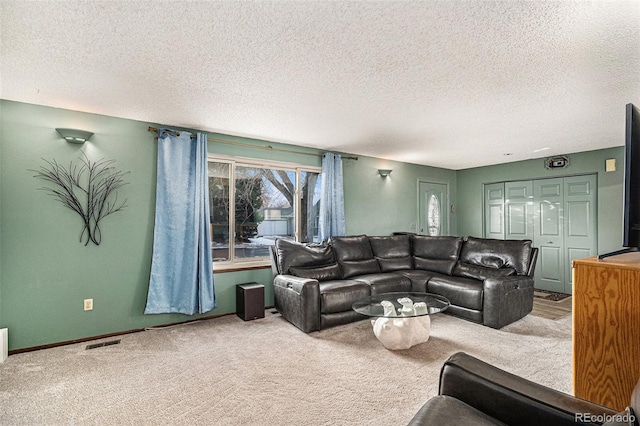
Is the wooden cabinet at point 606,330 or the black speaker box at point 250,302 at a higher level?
the wooden cabinet at point 606,330

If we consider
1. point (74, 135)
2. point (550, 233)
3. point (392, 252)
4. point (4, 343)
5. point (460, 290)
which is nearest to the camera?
point (4, 343)

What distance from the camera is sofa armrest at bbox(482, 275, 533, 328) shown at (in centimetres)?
343

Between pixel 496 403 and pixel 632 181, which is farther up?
pixel 632 181

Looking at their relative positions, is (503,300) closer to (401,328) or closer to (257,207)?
(401,328)

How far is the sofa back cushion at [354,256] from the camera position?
14.1 ft

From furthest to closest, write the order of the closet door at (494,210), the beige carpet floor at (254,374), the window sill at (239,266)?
the closet door at (494,210) → the window sill at (239,266) → the beige carpet floor at (254,374)

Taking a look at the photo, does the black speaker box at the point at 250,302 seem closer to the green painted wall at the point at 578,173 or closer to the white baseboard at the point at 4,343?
the white baseboard at the point at 4,343

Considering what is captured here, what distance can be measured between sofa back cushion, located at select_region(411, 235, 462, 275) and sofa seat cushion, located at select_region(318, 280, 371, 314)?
4.61 ft

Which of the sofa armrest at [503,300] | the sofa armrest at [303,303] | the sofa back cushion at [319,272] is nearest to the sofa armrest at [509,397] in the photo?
the sofa armrest at [303,303]

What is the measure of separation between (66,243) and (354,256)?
340 cm

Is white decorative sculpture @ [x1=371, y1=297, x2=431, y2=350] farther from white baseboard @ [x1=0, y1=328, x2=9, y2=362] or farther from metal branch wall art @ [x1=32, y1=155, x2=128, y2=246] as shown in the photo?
white baseboard @ [x1=0, y1=328, x2=9, y2=362]

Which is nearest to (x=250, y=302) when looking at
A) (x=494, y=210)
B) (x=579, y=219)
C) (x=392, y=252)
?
→ (x=392, y=252)

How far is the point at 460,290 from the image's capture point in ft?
12.4

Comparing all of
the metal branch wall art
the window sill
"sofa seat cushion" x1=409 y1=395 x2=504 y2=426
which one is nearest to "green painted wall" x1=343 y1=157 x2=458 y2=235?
the window sill
